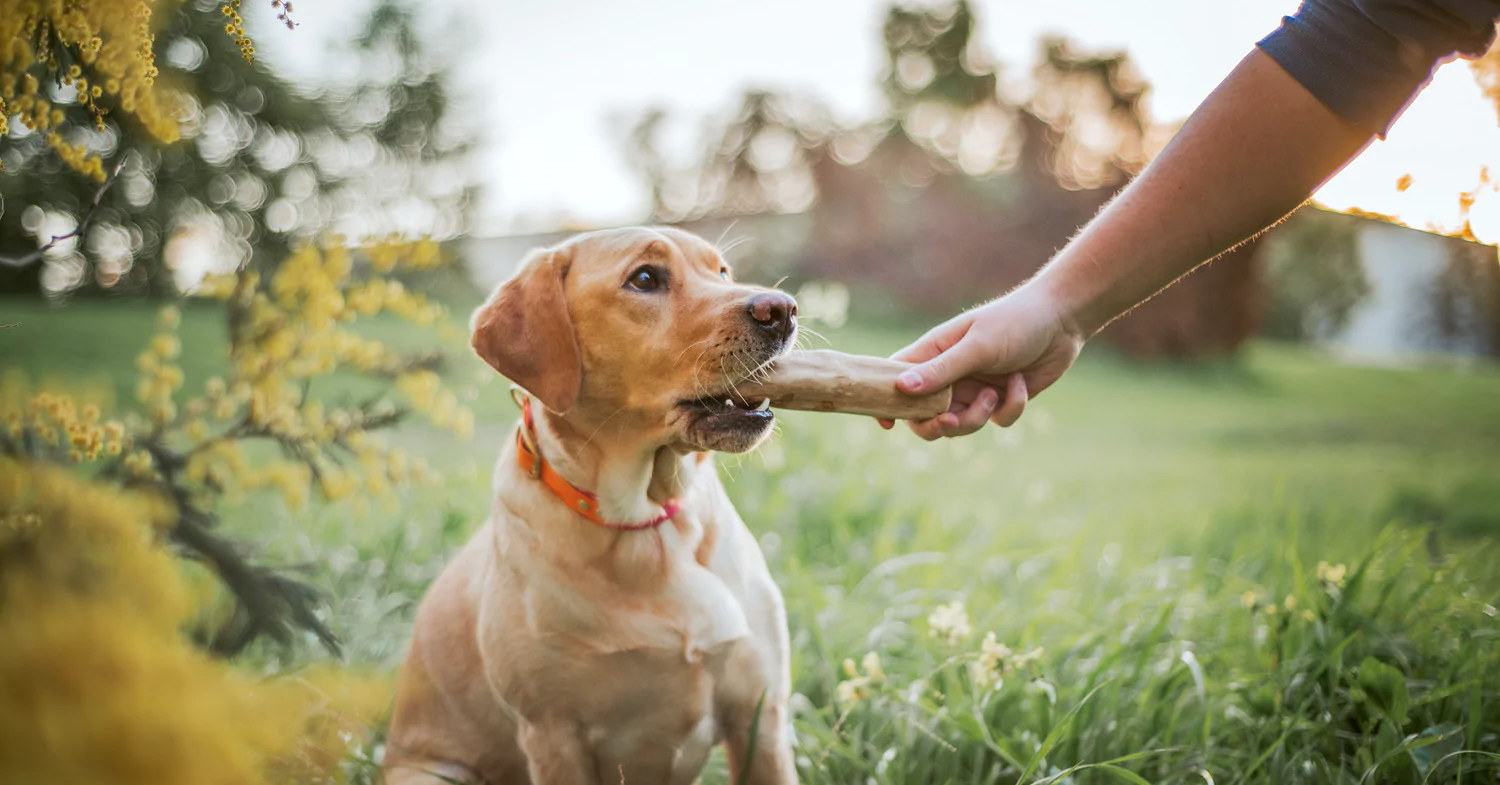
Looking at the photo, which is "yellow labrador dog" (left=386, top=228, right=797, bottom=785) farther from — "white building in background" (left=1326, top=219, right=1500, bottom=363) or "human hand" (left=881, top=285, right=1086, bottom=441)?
"white building in background" (left=1326, top=219, right=1500, bottom=363)

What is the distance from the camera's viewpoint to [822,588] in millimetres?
3715

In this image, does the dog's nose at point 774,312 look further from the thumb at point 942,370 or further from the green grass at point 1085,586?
the green grass at point 1085,586

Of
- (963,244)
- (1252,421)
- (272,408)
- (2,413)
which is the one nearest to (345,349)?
(272,408)

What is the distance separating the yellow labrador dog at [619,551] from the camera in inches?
83.0

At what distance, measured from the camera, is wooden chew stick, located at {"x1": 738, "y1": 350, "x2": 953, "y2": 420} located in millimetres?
2168

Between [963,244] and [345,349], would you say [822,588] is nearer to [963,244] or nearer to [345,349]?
[345,349]

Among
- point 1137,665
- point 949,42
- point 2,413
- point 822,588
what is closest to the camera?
point 2,413

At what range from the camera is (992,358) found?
2.20 meters

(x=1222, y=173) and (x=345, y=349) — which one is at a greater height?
(x=1222, y=173)

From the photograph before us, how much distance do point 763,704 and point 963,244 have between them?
1073cm

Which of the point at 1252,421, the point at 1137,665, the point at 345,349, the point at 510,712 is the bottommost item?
the point at 1252,421

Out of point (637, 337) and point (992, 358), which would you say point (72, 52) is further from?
point (992, 358)

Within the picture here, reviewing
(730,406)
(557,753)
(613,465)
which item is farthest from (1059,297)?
(557,753)

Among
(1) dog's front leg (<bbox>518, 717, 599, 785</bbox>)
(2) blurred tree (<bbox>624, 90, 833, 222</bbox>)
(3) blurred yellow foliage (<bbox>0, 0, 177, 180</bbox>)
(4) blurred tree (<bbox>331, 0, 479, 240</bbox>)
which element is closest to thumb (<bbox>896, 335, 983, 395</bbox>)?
(1) dog's front leg (<bbox>518, 717, 599, 785</bbox>)
